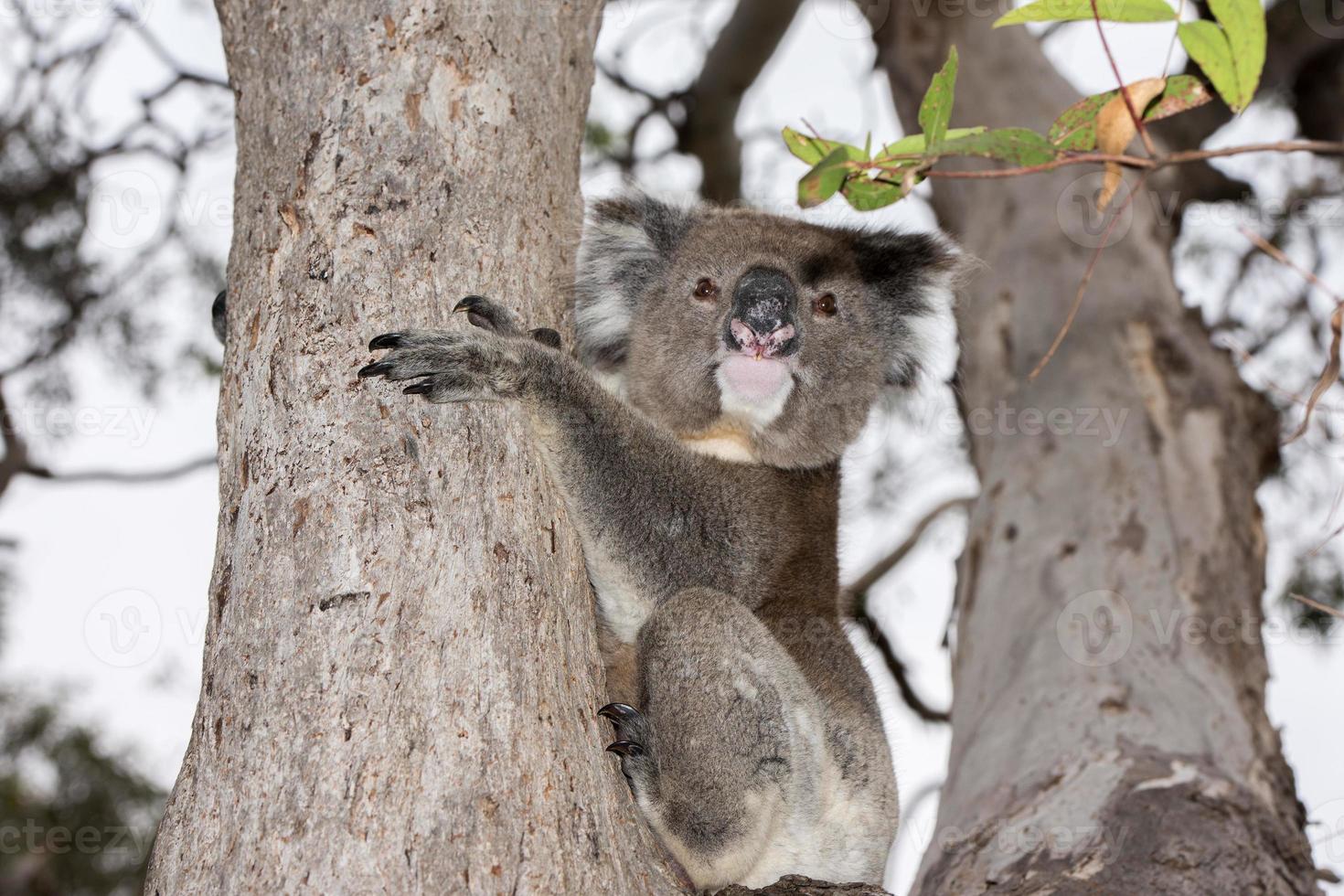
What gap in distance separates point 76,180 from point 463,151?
5319mm

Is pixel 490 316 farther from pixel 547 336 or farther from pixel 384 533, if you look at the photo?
pixel 384 533

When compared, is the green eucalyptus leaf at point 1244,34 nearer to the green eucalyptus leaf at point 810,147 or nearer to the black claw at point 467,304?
the green eucalyptus leaf at point 810,147

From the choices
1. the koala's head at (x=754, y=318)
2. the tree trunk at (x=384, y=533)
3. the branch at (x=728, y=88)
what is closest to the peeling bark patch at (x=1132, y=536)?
the koala's head at (x=754, y=318)

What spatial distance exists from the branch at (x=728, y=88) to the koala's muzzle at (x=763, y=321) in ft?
12.4

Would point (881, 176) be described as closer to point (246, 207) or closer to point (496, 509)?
point (496, 509)

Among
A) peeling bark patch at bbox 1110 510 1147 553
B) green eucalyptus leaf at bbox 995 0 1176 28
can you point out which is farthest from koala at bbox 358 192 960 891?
green eucalyptus leaf at bbox 995 0 1176 28

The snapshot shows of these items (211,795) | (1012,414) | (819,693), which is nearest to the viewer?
(211,795)

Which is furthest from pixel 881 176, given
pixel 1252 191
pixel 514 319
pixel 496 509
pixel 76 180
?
pixel 76 180

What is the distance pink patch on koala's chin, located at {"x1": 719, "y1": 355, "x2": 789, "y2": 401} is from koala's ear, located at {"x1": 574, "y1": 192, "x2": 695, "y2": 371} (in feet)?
1.82

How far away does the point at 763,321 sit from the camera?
3.26 metres

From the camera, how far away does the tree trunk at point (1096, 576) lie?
318cm

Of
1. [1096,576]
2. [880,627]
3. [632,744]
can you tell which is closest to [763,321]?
[632,744]

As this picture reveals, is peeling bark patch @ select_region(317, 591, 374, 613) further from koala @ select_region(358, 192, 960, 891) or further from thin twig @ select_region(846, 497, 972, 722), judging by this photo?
thin twig @ select_region(846, 497, 972, 722)

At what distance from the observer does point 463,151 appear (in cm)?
264
